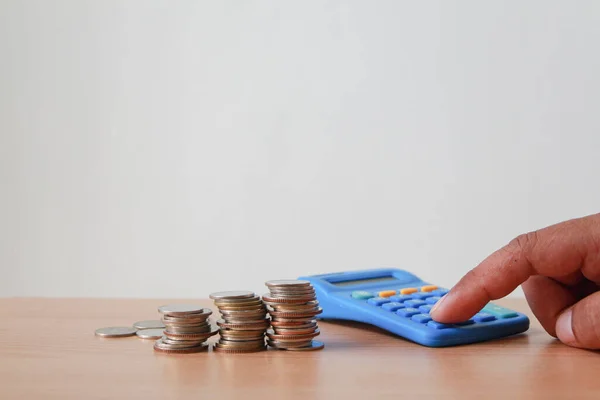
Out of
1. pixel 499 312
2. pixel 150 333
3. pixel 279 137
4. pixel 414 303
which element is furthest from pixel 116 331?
pixel 279 137

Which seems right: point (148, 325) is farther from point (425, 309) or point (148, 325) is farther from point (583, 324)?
point (583, 324)

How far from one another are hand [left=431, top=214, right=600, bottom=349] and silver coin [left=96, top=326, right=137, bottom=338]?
372 millimetres

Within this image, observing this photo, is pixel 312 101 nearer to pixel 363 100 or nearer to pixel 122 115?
pixel 363 100

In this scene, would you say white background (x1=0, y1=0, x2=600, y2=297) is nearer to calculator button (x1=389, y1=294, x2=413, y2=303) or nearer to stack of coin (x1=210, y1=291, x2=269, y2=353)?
calculator button (x1=389, y1=294, x2=413, y2=303)

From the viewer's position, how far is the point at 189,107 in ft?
10.8

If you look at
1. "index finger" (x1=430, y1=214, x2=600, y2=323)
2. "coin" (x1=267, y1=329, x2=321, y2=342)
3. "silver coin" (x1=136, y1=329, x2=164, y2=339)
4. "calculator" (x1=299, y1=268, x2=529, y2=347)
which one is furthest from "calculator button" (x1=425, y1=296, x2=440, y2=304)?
"silver coin" (x1=136, y1=329, x2=164, y2=339)

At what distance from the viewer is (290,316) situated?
2.83 feet

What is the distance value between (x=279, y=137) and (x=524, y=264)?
7.83 feet

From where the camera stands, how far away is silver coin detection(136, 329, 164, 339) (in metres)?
0.95

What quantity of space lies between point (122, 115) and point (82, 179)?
0.33 meters

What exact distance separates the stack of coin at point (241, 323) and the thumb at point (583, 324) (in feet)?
1.10

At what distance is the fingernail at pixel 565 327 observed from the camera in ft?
2.88

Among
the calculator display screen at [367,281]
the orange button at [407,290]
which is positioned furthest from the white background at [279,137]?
the orange button at [407,290]

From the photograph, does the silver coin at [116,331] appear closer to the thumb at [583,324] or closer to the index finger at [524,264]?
the index finger at [524,264]
